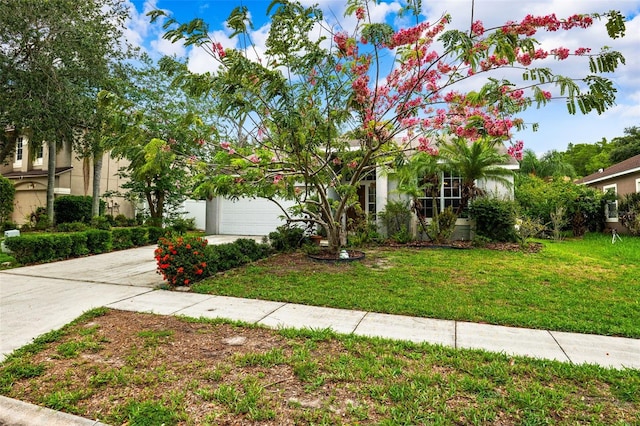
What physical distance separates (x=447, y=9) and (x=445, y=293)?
4.97m

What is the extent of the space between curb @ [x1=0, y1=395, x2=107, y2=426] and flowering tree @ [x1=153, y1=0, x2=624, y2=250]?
14.7 ft

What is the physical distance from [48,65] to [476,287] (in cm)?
1423

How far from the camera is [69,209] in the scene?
54.9 ft

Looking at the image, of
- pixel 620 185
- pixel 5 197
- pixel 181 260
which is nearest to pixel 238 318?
pixel 181 260

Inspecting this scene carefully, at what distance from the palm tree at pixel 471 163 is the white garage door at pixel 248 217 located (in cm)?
745

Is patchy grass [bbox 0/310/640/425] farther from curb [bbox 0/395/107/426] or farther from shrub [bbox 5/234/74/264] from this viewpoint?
shrub [bbox 5/234/74/264]

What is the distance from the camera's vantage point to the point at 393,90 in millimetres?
6852

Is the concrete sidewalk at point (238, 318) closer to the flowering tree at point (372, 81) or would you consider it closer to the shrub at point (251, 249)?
the shrub at point (251, 249)

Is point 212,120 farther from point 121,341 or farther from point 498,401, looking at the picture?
point 498,401

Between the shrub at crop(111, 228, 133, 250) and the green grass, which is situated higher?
the shrub at crop(111, 228, 133, 250)

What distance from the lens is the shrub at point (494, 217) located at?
36.0 ft

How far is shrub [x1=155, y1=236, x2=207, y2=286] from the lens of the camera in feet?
19.9

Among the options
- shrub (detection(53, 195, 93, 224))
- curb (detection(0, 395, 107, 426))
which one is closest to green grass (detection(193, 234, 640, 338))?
curb (detection(0, 395, 107, 426))

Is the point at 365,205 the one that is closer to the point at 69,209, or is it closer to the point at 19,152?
the point at 69,209
